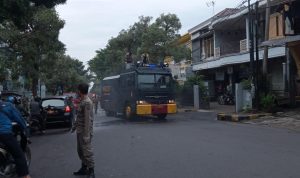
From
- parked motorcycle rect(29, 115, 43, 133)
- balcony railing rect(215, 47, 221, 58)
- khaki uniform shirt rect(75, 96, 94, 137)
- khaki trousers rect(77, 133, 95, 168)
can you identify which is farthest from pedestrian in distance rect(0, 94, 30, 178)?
balcony railing rect(215, 47, 221, 58)

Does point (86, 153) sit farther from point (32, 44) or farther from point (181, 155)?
point (32, 44)

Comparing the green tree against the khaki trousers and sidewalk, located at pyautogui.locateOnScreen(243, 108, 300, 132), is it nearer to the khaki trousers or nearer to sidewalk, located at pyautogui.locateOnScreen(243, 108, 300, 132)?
sidewalk, located at pyautogui.locateOnScreen(243, 108, 300, 132)

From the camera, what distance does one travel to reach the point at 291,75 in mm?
28031

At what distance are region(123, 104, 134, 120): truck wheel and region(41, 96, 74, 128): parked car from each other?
4499 mm

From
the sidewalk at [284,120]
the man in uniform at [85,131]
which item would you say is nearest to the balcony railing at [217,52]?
the sidewalk at [284,120]

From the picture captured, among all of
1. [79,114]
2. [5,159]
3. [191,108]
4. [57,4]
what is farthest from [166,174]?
[191,108]

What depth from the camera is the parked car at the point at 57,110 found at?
2171cm

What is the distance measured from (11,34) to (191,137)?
1413cm

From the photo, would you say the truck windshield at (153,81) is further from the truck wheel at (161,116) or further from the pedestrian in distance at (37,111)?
the pedestrian in distance at (37,111)

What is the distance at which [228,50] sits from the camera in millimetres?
39875

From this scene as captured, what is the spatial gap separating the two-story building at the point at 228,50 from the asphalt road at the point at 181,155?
612 inches

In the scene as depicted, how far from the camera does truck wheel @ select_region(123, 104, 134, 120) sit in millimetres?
26158

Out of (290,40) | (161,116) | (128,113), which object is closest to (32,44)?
(128,113)

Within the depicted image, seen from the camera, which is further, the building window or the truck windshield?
the building window
